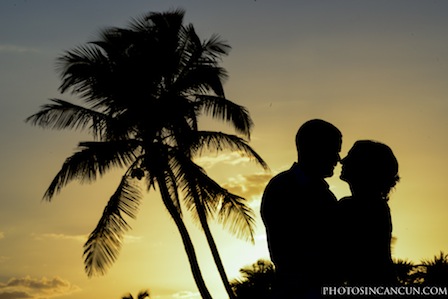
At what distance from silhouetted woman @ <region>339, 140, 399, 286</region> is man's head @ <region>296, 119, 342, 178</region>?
130mm

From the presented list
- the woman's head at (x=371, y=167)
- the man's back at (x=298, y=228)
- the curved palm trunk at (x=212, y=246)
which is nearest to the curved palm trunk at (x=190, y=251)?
the curved palm trunk at (x=212, y=246)

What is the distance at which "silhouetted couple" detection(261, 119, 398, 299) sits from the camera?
3.09 m

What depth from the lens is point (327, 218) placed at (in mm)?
3205

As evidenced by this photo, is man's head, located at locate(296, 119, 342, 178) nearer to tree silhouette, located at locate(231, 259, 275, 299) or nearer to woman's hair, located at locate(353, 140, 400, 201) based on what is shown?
woman's hair, located at locate(353, 140, 400, 201)

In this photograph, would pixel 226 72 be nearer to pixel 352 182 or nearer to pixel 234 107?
pixel 234 107

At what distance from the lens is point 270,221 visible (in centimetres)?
318

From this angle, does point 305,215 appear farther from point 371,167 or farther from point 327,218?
point 371,167

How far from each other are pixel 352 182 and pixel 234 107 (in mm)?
16332

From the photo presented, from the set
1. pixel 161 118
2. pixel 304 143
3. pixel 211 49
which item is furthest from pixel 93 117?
pixel 304 143

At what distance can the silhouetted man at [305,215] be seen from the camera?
3.07 metres

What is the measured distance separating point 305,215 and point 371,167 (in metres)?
0.48

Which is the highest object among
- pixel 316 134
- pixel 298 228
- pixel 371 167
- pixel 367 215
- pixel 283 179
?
pixel 316 134

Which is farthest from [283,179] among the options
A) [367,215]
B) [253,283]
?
[253,283]

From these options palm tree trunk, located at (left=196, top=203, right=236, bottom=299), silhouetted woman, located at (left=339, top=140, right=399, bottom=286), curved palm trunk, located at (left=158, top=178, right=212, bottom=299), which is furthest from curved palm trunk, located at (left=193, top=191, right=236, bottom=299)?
silhouetted woman, located at (left=339, top=140, right=399, bottom=286)
